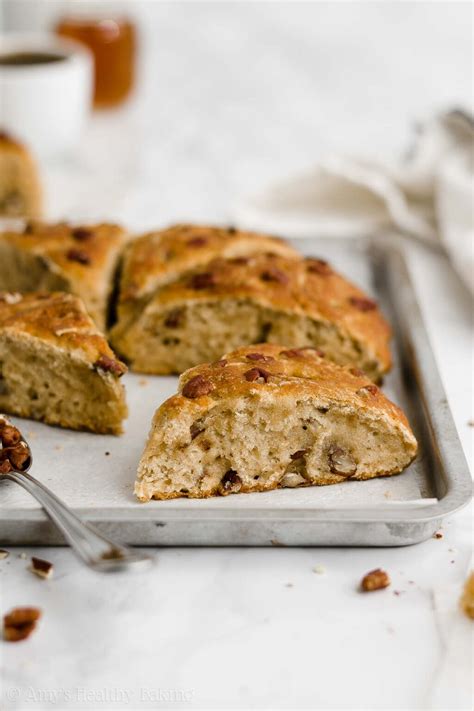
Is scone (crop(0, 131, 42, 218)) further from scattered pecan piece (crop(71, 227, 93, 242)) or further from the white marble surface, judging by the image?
scattered pecan piece (crop(71, 227, 93, 242))

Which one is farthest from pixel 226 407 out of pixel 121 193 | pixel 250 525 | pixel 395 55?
pixel 395 55

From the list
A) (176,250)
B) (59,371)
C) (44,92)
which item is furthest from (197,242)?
(44,92)

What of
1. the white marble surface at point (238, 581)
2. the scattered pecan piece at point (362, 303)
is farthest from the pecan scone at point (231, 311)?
the white marble surface at point (238, 581)

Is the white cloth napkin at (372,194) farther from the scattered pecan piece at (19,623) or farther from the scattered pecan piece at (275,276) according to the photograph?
the scattered pecan piece at (19,623)

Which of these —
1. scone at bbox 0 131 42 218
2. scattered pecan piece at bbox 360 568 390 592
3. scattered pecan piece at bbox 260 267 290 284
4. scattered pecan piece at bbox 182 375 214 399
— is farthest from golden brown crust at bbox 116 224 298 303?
scattered pecan piece at bbox 360 568 390 592

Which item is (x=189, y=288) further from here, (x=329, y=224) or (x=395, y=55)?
(x=395, y=55)
